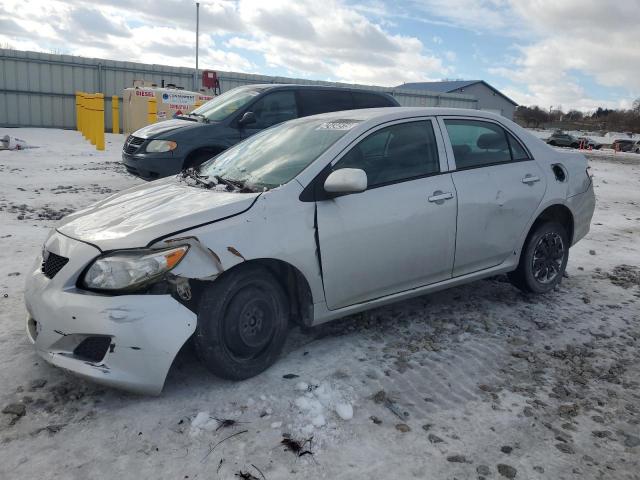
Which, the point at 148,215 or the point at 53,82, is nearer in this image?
the point at 148,215

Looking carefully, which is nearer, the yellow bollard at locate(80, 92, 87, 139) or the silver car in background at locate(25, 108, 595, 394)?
the silver car in background at locate(25, 108, 595, 394)

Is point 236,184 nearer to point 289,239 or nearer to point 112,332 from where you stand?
point 289,239

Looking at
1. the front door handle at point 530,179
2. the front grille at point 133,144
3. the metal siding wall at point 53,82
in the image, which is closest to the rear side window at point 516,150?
the front door handle at point 530,179

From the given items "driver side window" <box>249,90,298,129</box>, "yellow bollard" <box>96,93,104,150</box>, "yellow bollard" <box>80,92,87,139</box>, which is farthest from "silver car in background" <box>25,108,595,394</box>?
"yellow bollard" <box>80,92,87,139</box>

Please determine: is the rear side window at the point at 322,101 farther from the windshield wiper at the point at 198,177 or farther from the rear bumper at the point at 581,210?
the rear bumper at the point at 581,210

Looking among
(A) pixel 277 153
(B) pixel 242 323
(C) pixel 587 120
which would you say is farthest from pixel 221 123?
(C) pixel 587 120

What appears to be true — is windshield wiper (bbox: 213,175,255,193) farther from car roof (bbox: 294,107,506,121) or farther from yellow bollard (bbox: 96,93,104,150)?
yellow bollard (bbox: 96,93,104,150)

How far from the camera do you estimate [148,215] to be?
3.27 m

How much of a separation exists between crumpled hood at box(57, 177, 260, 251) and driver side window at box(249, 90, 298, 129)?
4.63 metres

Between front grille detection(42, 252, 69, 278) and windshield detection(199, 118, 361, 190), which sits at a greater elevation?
windshield detection(199, 118, 361, 190)

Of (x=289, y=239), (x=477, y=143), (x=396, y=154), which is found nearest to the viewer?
(x=289, y=239)

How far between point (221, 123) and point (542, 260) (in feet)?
16.4

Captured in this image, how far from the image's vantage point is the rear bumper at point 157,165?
7.75m

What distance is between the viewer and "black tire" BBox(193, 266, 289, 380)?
121 inches
